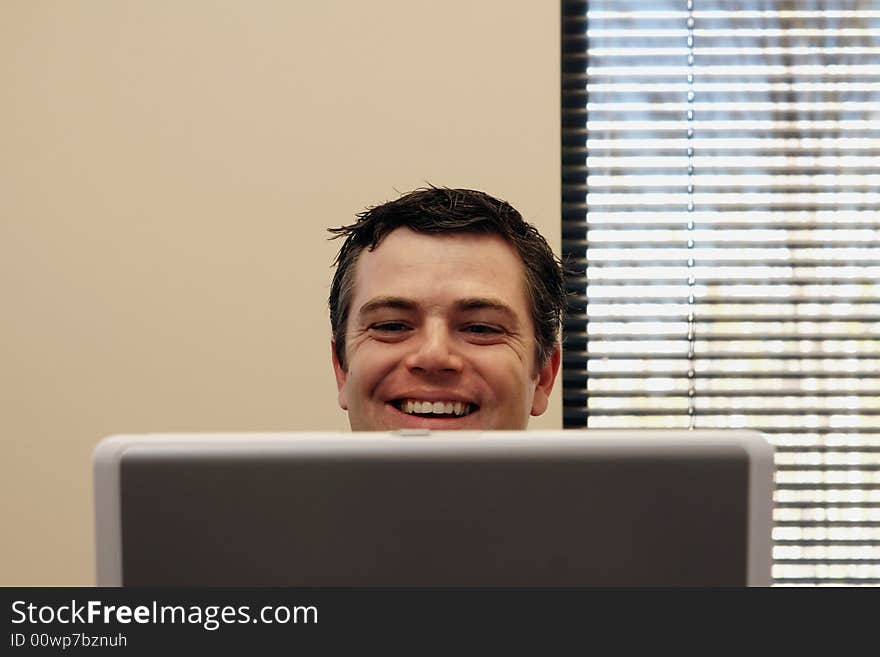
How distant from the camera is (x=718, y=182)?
2.18 metres

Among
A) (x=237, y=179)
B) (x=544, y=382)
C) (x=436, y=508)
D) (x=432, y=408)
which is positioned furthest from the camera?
(x=237, y=179)

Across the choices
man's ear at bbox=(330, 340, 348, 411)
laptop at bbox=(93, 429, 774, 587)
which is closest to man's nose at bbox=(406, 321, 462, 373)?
man's ear at bbox=(330, 340, 348, 411)

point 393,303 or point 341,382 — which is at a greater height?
point 393,303

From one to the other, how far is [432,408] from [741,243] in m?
1.16

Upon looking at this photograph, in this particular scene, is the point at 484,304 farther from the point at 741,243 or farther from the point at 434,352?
the point at 741,243

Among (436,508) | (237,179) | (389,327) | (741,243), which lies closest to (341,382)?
(389,327)

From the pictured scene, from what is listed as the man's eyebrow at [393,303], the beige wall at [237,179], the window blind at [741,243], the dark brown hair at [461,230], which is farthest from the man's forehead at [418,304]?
the window blind at [741,243]

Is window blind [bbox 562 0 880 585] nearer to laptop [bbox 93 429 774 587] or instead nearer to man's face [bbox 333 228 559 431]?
man's face [bbox 333 228 559 431]

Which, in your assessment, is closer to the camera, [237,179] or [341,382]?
[341,382]

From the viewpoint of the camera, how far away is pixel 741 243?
217 cm

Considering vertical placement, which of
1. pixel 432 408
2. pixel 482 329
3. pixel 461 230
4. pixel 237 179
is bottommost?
pixel 432 408

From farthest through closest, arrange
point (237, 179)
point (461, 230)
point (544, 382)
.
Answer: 1. point (237, 179)
2. point (544, 382)
3. point (461, 230)

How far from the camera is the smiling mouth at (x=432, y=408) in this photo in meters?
1.30

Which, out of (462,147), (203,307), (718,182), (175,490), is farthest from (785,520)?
(175,490)
